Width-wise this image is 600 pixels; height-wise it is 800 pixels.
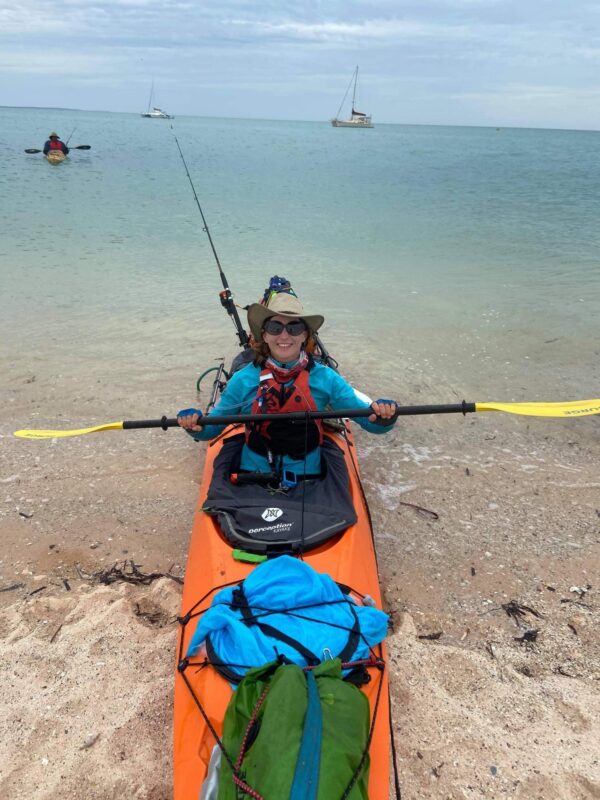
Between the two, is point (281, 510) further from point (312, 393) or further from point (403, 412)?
point (403, 412)

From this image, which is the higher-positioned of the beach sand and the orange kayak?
the orange kayak

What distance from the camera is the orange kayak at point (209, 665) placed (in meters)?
2.01

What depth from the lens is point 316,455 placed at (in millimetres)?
3625

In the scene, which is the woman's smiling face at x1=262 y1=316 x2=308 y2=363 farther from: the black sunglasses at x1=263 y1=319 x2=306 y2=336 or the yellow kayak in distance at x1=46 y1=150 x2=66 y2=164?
the yellow kayak in distance at x1=46 y1=150 x2=66 y2=164

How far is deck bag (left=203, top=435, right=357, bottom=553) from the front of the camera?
2.91 metres

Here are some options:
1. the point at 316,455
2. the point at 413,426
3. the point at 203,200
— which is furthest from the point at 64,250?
the point at 316,455

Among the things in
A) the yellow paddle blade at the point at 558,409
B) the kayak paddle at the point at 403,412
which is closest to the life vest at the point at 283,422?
the kayak paddle at the point at 403,412

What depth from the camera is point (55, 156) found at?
29.8m

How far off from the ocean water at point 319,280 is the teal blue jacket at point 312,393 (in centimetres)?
276

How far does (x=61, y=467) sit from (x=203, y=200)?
19.3 metres

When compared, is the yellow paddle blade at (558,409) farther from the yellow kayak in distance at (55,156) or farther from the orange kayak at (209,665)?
the yellow kayak in distance at (55,156)

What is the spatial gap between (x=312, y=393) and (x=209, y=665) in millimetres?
1852

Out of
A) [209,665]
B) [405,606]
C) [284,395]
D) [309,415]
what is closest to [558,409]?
[405,606]

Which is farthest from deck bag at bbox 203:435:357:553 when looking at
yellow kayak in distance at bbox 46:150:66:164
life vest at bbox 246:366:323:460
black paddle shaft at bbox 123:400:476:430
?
yellow kayak in distance at bbox 46:150:66:164
